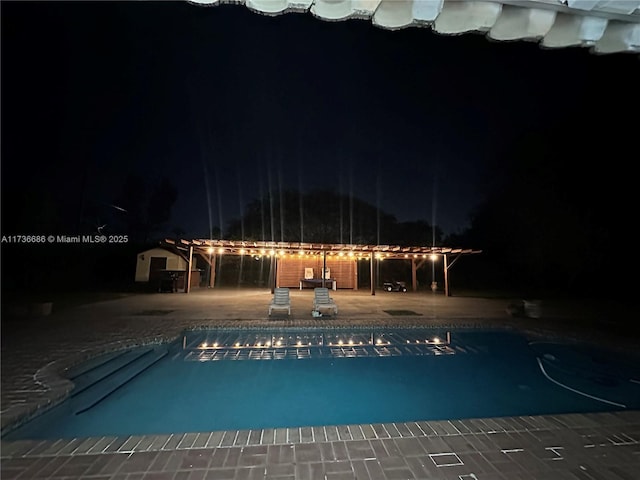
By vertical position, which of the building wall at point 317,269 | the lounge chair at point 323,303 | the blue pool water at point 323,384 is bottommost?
the blue pool water at point 323,384

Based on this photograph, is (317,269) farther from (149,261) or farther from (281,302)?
(281,302)

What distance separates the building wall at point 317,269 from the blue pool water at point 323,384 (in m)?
12.3

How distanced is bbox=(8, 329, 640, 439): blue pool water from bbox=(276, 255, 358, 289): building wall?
1234 cm

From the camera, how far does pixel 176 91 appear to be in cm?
1346

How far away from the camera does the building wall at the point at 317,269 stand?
62.5 ft

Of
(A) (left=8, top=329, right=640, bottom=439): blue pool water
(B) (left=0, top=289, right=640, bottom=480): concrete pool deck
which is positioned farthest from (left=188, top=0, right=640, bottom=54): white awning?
(A) (left=8, top=329, right=640, bottom=439): blue pool water

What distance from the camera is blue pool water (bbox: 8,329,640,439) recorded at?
3674 mm

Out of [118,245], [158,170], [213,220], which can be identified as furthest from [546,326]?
[158,170]

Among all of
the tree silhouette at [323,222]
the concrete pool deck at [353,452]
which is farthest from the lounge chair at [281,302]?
the tree silhouette at [323,222]

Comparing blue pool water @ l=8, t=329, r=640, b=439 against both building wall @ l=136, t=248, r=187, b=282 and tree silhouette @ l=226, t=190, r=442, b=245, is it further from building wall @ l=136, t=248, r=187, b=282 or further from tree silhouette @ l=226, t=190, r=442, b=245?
tree silhouette @ l=226, t=190, r=442, b=245

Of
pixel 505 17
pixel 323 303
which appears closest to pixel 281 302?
pixel 323 303

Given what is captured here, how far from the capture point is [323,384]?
15.4ft

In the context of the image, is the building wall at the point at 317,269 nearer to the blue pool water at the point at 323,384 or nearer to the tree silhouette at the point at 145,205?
the blue pool water at the point at 323,384

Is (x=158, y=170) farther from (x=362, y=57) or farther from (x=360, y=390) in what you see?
(x=360, y=390)
